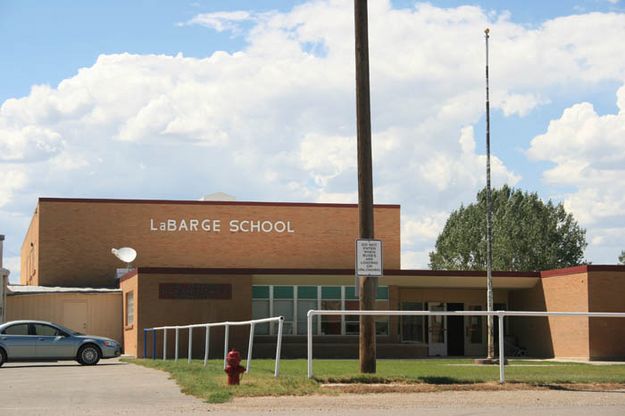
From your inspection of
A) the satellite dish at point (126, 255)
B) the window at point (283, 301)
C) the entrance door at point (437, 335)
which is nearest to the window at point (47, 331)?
the window at point (283, 301)

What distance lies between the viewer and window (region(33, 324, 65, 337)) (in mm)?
28188

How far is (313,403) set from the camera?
14039 millimetres

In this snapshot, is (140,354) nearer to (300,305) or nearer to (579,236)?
(300,305)

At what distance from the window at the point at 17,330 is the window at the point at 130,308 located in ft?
34.0

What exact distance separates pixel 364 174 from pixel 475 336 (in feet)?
82.0

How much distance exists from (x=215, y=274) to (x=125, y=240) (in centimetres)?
1076

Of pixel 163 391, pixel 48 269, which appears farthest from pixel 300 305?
pixel 163 391

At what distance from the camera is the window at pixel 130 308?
3856cm

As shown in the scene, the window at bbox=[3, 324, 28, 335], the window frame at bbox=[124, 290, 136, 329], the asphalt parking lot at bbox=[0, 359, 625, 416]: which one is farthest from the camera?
the window frame at bbox=[124, 290, 136, 329]

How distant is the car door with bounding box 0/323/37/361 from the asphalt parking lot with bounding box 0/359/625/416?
10.9 meters

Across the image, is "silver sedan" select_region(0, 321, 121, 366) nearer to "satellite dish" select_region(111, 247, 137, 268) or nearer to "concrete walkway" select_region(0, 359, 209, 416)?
"concrete walkway" select_region(0, 359, 209, 416)

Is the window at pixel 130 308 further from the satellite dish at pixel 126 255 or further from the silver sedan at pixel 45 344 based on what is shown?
the silver sedan at pixel 45 344

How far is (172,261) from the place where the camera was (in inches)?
1850

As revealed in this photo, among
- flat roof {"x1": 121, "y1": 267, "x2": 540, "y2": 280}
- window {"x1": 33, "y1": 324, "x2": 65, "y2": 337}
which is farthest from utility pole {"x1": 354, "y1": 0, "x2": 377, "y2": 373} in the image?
flat roof {"x1": 121, "y1": 267, "x2": 540, "y2": 280}
